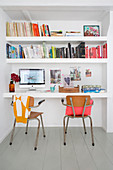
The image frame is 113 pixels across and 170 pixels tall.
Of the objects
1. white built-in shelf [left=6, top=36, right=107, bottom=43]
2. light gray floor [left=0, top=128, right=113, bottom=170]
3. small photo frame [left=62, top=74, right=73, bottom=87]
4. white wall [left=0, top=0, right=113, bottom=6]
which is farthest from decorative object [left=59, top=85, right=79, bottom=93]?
white wall [left=0, top=0, right=113, bottom=6]

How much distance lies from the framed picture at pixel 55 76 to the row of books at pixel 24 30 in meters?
0.83

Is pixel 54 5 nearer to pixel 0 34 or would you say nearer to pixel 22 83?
pixel 0 34

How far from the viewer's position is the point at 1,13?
10.2 ft

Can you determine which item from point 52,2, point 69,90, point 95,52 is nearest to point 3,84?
point 69,90

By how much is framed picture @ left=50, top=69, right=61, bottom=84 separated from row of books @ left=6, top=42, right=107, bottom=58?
46cm

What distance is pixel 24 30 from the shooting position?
335 centimetres

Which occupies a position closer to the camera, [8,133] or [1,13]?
[1,13]

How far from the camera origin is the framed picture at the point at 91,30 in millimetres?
3512

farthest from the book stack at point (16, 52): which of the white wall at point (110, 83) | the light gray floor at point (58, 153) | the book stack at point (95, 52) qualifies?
the white wall at point (110, 83)

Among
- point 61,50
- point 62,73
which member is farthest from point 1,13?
point 62,73

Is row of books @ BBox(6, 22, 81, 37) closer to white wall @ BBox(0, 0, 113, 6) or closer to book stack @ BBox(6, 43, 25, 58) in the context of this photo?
book stack @ BBox(6, 43, 25, 58)

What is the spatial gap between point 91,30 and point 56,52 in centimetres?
87

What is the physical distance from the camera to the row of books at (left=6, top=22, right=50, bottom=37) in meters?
3.33

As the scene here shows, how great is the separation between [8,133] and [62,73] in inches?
65.3
